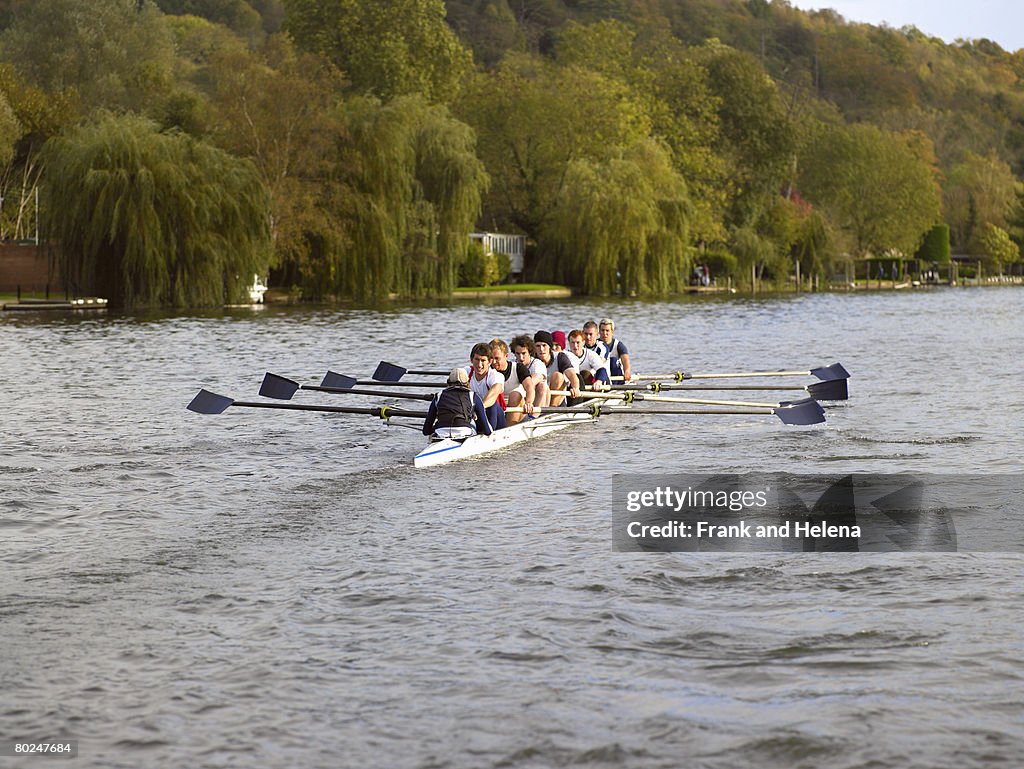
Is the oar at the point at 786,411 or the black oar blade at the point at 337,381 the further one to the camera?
the black oar blade at the point at 337,381

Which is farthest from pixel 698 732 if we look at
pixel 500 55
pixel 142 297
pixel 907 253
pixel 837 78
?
pixel 837 78

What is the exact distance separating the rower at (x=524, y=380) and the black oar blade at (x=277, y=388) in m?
3.33

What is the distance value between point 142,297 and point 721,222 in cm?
5014

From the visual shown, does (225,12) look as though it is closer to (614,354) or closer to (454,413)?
(614,354)

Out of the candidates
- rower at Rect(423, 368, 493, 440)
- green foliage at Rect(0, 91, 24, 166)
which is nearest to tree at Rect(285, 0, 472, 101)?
green foliage at Rect(0, 91, 24, 166)

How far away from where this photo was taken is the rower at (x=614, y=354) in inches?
890

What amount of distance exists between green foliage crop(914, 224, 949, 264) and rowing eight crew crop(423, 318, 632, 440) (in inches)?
4567

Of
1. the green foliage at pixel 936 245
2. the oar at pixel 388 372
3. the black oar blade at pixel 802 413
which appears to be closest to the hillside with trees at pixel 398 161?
the green foliage at pixel 936 245

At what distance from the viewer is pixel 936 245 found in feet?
438

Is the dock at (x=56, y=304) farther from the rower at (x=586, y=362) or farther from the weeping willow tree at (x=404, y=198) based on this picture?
the rower at (x=586, y=362)

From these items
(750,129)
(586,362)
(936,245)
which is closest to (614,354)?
(586,362)

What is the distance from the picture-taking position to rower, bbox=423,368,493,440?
15.7 meters

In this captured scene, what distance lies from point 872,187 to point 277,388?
351 feet

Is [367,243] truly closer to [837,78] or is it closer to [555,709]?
[555,709]
